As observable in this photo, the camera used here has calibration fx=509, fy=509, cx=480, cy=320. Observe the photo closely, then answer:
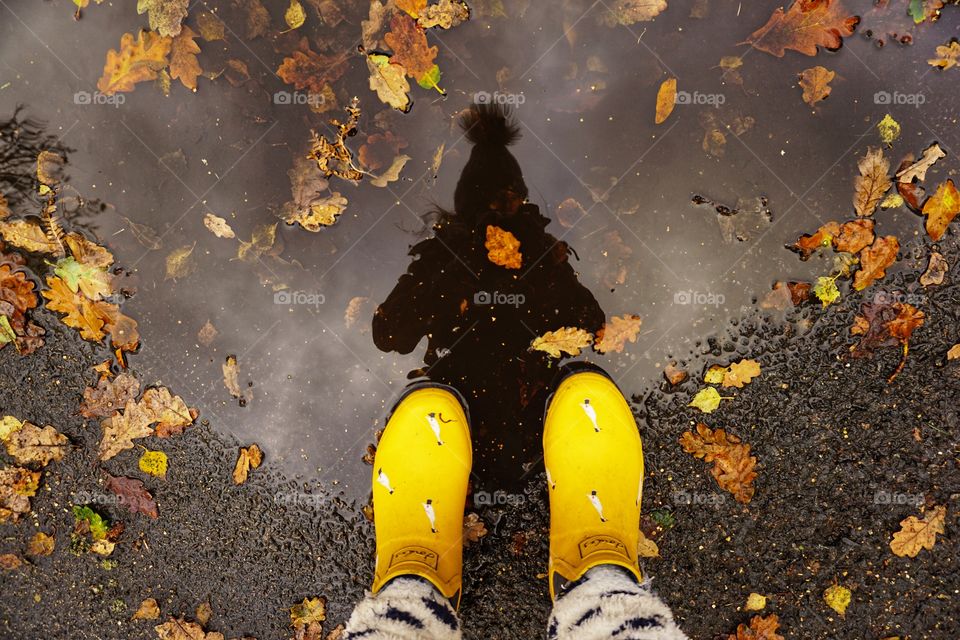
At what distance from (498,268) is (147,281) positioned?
1573 mm

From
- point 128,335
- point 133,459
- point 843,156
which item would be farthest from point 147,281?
point 843,156

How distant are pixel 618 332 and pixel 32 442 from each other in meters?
2.69

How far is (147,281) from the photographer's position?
228cm

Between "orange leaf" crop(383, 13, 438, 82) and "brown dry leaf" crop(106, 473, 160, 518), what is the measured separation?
2199mm

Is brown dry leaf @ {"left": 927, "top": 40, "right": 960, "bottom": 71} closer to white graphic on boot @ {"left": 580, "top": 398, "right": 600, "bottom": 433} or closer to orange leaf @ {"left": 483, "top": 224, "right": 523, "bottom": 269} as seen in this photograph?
orange leaf @ {"left": 483, "top": 224, "right": 523, "bottom": 269}

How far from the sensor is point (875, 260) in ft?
7.11

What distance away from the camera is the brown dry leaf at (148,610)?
236cm

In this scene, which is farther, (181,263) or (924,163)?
(181,263)

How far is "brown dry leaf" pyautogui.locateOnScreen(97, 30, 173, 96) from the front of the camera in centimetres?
220

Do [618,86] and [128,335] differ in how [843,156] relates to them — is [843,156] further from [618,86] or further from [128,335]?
[128,335]
